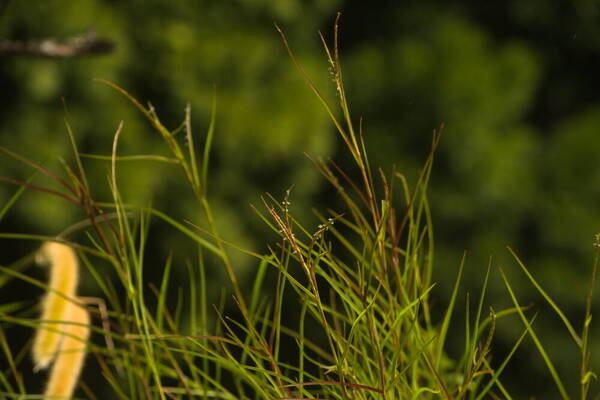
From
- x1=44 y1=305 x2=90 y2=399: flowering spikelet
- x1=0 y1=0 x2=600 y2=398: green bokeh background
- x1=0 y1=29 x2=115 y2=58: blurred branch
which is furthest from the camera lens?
x1=0 y1=0 x2=600 y2=398: green bokeh background

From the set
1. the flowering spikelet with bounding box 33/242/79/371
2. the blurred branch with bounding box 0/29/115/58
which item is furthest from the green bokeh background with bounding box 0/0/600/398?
the flowering spikelet with bounding box 33/242/79/371

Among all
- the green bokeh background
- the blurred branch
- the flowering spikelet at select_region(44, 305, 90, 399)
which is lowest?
the green bokeh background

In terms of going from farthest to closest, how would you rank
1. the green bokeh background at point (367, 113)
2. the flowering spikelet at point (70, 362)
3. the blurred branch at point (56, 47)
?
the green bokeh background at point (367, 113), the blurred branch at point (56, 47), the flowering spikelet at point (70, 362)

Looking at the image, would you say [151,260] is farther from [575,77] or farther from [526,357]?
[575,77]

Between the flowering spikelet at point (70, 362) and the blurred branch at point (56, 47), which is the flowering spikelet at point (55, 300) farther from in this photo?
the blurred branch at point (56, 47)

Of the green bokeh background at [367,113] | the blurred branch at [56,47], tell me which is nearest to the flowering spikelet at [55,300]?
the blurred branch at [56,47]

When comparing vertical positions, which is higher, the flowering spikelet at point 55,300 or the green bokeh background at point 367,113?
the flowering spikelet at point 55,300

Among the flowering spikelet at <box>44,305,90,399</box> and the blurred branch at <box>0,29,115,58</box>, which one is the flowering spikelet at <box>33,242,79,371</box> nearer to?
the flowering spikelet at <box>44,305,90,399</box>

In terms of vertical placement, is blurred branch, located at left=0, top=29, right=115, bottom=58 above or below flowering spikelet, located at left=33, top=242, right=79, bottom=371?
above

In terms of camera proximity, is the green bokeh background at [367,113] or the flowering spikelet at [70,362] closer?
the flowering spikelet at [70,362]
